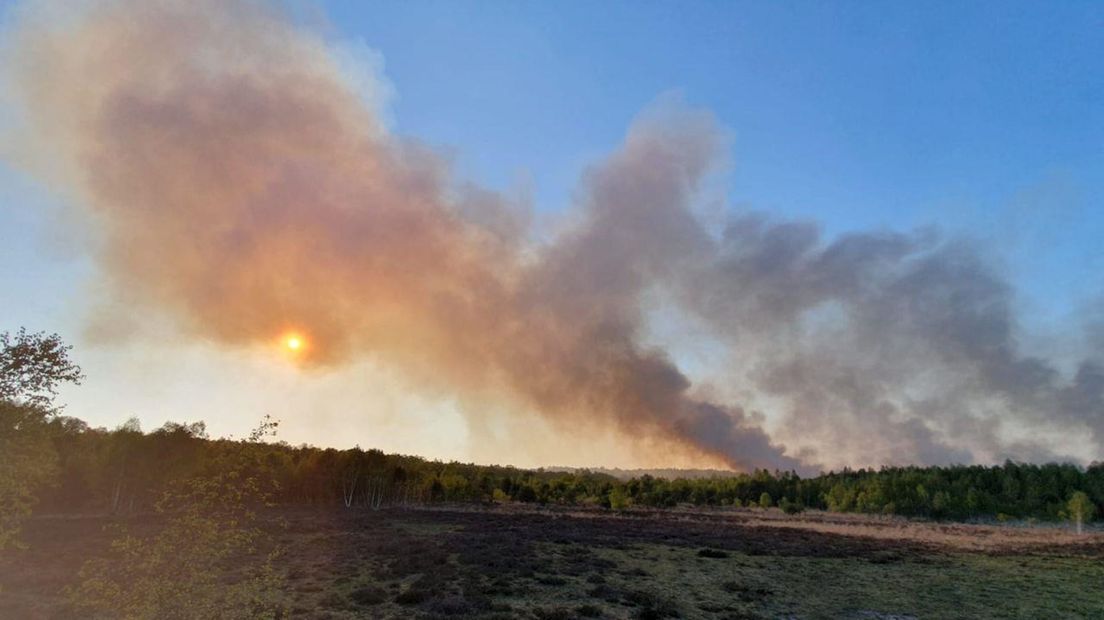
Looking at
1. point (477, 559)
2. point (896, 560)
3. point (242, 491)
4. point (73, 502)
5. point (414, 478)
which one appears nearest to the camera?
point (242, 491)

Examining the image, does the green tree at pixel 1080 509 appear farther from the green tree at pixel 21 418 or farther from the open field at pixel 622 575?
the green tree at pixel 21 418

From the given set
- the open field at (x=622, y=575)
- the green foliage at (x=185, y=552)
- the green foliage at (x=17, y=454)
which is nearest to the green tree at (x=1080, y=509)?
the open field at (x=622, y=575)

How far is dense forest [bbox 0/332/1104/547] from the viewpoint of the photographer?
19016 mm

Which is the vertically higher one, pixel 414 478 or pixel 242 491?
pixel 242 491

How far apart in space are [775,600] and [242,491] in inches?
1227

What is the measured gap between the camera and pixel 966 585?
123ft

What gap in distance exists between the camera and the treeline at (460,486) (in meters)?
86.6

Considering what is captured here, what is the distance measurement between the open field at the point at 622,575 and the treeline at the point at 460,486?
76.6 ft

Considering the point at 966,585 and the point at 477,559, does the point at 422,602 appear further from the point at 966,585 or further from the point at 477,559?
the point at 966,585

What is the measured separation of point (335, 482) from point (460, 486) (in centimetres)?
3038

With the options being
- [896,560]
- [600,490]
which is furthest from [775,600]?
[600,490]

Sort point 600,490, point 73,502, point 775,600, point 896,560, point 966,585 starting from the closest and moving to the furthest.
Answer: point 775,600 → point 966,585 → point 896,560 → point 73,502 → point 600,490

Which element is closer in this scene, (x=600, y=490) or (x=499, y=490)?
(x=499, y=490)

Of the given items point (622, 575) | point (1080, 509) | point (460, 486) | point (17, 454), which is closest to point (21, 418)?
point (17, 454)
